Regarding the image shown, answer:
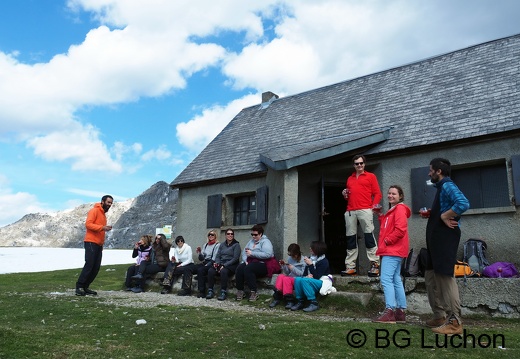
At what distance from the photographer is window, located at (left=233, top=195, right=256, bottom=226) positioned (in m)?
12.2

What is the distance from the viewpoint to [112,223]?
66.4m

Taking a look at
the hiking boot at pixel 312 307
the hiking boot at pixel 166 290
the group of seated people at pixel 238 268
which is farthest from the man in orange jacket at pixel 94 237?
the hiking boot at pixel 312 307

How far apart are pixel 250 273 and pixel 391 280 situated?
3415 millimetres

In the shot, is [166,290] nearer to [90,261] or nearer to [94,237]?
[90,261]

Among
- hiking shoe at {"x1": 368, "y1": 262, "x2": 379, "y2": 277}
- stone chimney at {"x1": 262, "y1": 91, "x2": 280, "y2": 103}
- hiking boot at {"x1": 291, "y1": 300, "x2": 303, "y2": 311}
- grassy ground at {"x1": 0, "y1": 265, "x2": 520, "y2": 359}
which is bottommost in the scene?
grassy ground at {"x1": 0, "y1": 265, "x2": 520, "y2": 359}

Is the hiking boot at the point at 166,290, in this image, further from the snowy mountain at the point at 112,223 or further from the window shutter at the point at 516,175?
the snowy mountain at the point at 112,223

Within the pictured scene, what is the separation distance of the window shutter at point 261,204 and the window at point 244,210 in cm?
90

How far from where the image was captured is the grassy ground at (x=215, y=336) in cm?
399

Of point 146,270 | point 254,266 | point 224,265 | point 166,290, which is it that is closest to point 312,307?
point 254,266

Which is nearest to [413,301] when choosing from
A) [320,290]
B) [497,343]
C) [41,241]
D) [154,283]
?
[320,290]

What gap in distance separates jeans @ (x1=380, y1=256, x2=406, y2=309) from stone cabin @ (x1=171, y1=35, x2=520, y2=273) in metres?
3.36

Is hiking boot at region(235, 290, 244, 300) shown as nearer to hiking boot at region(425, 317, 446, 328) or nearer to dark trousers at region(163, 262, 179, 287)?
dark trousers at region(163, 262, 179, 287)

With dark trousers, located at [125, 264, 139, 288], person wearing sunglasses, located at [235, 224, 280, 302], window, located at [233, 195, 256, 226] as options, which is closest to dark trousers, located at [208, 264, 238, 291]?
person wearing sunglasses, located at [235, 224, 280, 302]

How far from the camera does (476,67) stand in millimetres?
10695
